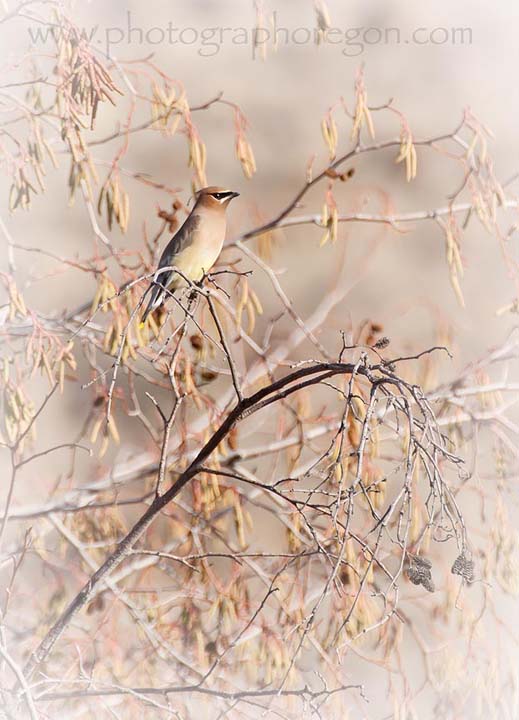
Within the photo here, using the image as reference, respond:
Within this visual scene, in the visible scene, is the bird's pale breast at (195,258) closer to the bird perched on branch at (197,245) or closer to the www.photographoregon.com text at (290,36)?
the bird perched on branch at (197,245)

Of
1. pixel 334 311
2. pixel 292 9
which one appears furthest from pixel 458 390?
pixel 334 311

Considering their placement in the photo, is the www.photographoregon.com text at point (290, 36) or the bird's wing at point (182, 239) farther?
the www.photographoregon.com text at point (290, 36)

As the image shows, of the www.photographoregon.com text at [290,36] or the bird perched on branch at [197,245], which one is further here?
the www.photographoregon.com text at [290,36]

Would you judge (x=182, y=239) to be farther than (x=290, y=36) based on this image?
No

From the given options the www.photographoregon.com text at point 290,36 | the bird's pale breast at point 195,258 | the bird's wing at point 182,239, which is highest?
the www.photographoregon.com text at point 290,36

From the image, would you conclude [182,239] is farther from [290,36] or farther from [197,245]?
[290,36]

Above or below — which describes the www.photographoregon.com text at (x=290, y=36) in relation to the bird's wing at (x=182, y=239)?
above

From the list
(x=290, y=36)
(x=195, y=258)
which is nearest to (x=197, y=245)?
(x=195, y=258)

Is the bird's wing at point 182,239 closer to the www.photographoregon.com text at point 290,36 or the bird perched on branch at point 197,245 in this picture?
the bird perched on branch at point 197,245

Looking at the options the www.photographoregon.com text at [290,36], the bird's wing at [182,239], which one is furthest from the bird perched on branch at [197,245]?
the www.photographoregon.com text at [290,36]

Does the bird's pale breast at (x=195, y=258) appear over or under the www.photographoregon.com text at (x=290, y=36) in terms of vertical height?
under

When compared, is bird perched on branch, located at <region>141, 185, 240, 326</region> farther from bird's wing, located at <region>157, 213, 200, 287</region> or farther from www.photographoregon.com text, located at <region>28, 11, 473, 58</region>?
www.photographoregon.com text, located at <region>28, 11, 473, 58</region>

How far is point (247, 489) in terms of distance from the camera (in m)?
3.55

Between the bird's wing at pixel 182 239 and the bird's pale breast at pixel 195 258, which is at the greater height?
the bird's wing at pixel 182 239
